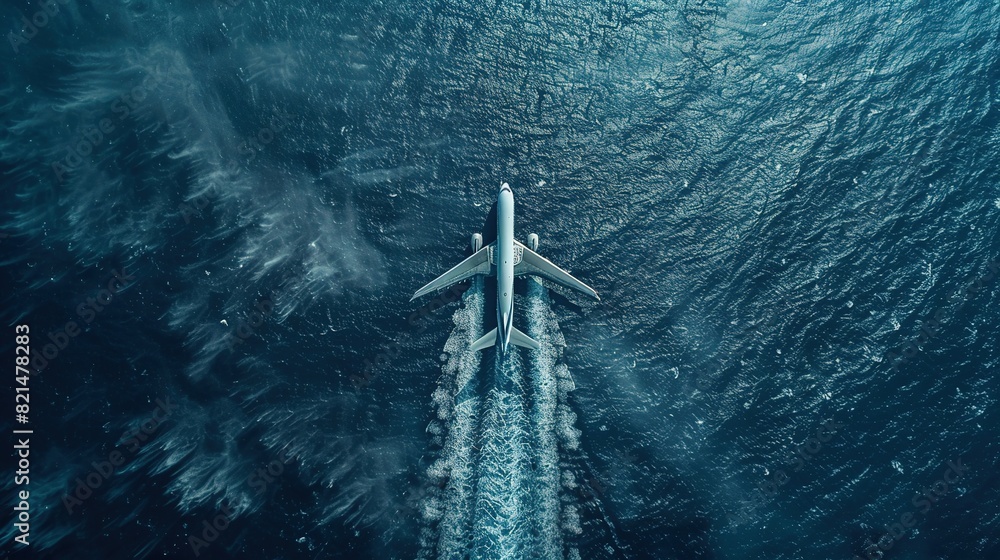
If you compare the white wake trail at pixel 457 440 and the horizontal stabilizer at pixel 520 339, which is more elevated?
the horizontal stabilizer at pixel 520 339

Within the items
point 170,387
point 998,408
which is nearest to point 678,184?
point 998,408

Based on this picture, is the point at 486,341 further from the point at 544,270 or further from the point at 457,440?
the point at 544,270

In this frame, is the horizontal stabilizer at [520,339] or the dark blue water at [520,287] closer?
the dark blue water at [520,287]

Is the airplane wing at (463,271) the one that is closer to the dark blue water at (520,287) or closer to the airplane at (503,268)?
the airplane at (503,268)

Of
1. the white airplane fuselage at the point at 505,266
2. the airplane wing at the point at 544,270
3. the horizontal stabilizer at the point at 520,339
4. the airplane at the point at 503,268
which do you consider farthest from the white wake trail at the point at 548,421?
the white airplane fuselage at the point at 505,266

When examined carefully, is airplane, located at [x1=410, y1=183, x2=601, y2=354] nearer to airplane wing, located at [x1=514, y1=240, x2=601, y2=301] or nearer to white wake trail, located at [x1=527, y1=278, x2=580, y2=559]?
airplane wing, located at [x1=514, y1=240, x2=601, y2=301]

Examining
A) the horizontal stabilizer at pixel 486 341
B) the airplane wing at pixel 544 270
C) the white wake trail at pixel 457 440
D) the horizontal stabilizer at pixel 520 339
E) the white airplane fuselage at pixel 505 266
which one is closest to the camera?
the white wake trail at pixel 457 440

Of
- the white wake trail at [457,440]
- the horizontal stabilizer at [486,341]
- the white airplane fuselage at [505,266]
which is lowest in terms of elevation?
the white wake trail at [457,440]
